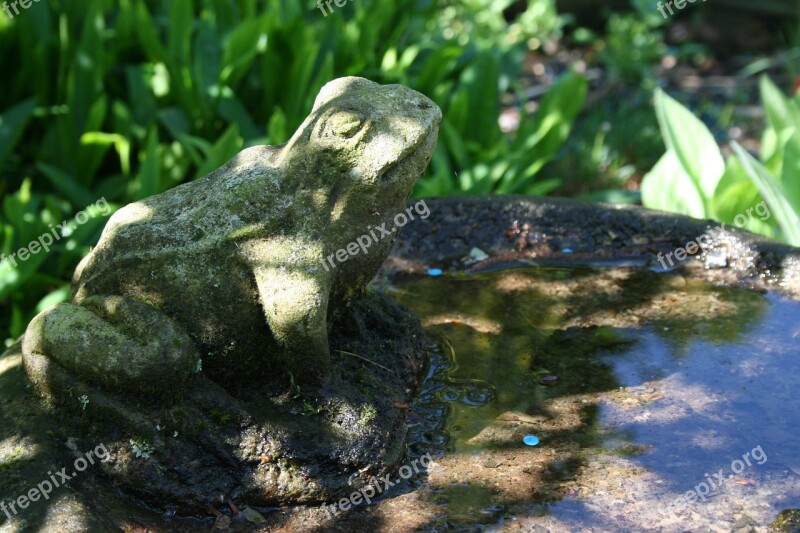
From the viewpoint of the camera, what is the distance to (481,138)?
5.75 meters

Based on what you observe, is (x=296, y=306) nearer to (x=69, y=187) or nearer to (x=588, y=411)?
(x=588, y=411)

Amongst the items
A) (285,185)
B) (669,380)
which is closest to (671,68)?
(669,380)

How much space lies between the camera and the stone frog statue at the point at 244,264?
2.33m

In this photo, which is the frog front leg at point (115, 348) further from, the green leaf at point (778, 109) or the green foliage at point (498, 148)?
the green leaf at point (778, 109)

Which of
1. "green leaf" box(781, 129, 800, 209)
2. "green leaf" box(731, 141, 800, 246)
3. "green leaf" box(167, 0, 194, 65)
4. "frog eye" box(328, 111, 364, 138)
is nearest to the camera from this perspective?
"frog eye" box(328, 111, 364, 138)

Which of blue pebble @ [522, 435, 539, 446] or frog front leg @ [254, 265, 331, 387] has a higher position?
frog front leg @ [254, 265, 331, 387]

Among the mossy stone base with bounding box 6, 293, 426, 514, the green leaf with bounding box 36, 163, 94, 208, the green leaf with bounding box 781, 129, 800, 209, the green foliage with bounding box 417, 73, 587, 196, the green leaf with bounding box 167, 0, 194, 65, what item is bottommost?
the green foliage with bounding box 417, 73, 587, 196

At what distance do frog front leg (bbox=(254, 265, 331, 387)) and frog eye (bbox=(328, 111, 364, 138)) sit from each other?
0.38 meters

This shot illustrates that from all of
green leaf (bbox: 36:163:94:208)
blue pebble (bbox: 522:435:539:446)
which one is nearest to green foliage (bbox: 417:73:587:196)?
green leaf (bbox: 36:163:94:208)

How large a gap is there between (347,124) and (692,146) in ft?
7.98

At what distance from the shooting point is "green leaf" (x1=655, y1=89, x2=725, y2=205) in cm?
421

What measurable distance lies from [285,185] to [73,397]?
2.56 ft

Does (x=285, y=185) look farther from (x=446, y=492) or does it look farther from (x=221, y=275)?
(x=446, y=492)

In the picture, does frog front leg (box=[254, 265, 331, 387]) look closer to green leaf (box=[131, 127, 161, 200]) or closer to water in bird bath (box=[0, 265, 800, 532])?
water in bird bath (box=[0, 265, 800, 532])
